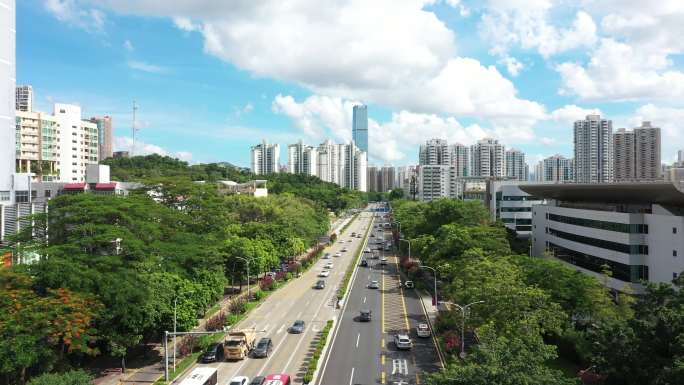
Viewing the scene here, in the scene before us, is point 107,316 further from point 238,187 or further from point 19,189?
point 238,187

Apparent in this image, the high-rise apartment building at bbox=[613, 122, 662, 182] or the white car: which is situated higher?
the high-rise apartment building at bbox=[613, 122, 662, 182]

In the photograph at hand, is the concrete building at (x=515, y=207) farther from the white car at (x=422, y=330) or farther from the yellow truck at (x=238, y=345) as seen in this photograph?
Answer: the yellow truck at (x=238, y=345)

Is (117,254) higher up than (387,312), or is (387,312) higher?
(117,254)

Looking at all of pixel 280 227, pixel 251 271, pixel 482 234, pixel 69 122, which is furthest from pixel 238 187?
pixel 482 234

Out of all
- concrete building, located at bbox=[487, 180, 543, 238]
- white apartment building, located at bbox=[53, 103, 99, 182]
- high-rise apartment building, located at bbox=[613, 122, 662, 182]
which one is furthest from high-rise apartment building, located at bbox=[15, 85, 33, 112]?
high-rise apartment building, located at bbox=[613, 122, 662, 182]

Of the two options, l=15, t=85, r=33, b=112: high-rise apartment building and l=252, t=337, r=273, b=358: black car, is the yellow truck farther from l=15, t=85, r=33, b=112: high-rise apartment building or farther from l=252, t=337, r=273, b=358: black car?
l=15, t=85, r=33, b=112: high-rise apartment building

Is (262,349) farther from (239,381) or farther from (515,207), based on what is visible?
(515,207)

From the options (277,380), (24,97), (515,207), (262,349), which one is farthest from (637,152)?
(24,97)
